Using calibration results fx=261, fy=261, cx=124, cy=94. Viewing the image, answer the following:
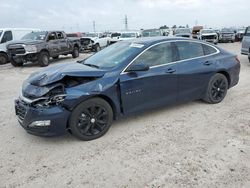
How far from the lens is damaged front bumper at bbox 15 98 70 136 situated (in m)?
3.87

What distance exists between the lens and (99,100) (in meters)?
4.24

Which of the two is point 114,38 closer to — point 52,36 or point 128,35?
point 128,35

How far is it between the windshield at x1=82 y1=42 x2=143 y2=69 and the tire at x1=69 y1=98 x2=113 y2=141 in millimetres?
A: 769

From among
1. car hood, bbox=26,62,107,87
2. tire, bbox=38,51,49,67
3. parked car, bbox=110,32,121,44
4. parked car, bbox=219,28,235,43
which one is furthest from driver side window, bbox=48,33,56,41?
parked car, bbox=219,28,235,43

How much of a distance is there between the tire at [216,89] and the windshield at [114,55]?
1.97 m

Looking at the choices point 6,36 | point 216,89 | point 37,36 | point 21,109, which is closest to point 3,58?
point 6,36

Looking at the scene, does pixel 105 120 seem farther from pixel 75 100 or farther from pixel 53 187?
pixel 53 187

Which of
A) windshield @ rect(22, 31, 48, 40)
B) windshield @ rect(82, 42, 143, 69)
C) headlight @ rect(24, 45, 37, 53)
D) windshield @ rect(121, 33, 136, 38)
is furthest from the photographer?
windshield @ rect(121, 33, 136, 38)

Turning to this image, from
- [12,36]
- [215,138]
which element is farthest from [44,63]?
[215,138]

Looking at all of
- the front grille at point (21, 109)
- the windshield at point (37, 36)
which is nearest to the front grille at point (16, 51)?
→ the windshield at point (37, 36)

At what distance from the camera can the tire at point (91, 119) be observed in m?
4.07

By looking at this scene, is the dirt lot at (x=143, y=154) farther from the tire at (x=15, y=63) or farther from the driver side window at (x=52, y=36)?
the driver side window at (x=52, y=36)

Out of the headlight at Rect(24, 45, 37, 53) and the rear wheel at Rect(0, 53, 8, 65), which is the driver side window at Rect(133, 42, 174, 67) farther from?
the rear wheel at Rect(0, 53, 8, 65)

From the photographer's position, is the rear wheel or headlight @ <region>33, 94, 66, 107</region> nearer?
headlight @ <region>33, 94, 66, 107</region>
